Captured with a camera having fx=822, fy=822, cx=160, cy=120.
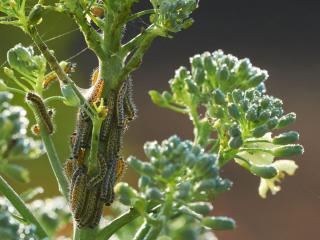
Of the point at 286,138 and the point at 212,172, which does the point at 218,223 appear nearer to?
the point at 212,172

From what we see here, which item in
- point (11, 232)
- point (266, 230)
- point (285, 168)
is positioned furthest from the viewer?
point (266, 230)

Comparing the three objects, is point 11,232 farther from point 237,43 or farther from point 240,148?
point 237,43

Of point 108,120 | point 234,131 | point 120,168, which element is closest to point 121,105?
point 108,120

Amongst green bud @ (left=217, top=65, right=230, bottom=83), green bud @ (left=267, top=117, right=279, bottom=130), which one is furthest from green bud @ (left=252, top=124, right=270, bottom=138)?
green bud @ (left=217, top=65, right=230, bottom=83)

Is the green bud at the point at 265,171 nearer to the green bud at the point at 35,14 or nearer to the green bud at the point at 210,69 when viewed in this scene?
the green bud at the point at 210,69

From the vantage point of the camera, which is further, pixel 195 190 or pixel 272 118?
pixel 272 118

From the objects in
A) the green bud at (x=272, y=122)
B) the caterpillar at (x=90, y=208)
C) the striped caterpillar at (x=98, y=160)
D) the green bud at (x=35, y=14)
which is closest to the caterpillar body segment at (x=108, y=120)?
the striped caterpillar at (x=98, y=160)

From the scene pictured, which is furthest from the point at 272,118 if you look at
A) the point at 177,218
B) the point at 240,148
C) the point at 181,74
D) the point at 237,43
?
the point at 237,43
